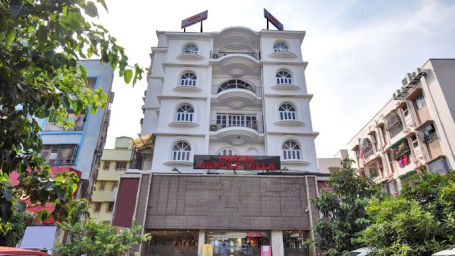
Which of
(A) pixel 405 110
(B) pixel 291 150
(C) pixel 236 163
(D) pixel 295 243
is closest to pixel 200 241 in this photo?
(C) pixel 236 163

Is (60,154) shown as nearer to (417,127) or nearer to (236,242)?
(236,242)

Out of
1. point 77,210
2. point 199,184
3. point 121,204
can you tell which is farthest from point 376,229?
point 121,204

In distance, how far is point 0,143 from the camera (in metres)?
2.20

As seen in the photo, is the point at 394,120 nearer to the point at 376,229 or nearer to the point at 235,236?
the point at 235,236

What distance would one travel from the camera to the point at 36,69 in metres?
2.42

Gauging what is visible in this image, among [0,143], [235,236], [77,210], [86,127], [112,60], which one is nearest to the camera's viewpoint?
[0,143]

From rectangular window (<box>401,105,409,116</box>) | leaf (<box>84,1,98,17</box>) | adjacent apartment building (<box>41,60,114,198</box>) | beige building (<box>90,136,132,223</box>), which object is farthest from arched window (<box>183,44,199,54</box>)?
leaf (<box>84,1,98,17</box>)

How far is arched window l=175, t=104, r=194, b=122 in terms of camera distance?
1814 cm

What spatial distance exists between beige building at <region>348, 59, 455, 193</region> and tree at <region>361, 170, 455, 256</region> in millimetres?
8248

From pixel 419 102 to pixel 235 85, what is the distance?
12556mm

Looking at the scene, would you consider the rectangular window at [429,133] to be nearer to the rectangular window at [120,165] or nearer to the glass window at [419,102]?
the glass window at [419,102]

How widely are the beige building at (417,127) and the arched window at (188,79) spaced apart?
1281cm

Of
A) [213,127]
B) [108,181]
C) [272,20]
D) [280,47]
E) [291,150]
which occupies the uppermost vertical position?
[272,20]

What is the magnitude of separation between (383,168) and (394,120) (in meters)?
4.30
